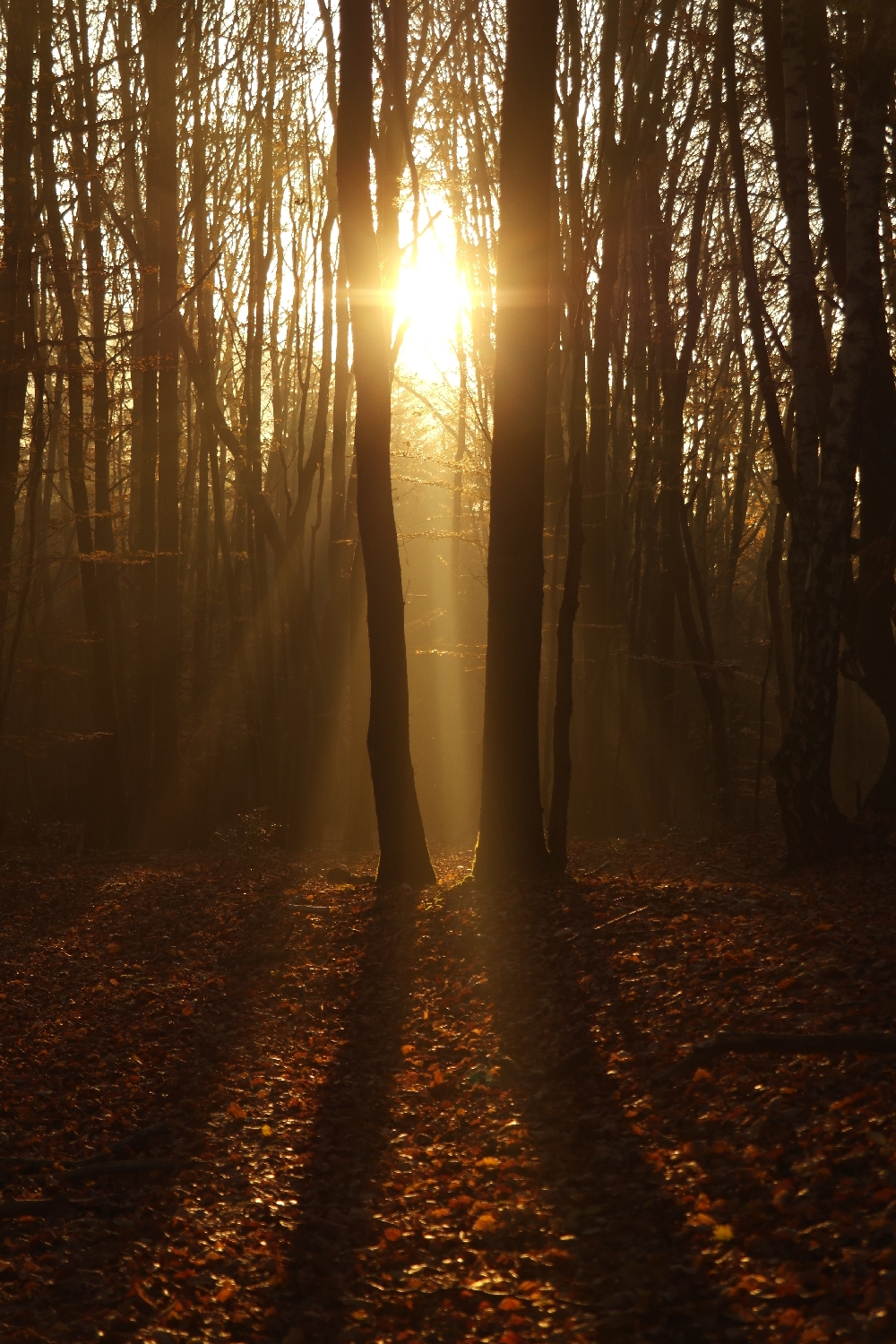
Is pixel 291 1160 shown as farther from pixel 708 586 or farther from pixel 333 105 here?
pixel 708 586

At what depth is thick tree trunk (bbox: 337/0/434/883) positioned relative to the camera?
31.3 feet

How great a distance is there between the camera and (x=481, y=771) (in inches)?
523

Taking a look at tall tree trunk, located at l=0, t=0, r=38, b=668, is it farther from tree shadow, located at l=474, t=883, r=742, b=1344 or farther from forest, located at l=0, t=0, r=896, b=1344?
tree shadow, located at l=474, t=883, r=742, b=1344

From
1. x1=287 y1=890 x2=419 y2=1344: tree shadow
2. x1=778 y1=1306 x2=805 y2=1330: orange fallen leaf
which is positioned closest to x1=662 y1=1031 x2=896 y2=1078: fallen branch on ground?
x1=287 y1=890 x2=419 y2=1344: tree shadow

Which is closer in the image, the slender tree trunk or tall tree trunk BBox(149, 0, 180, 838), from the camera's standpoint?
the slender tree trunk

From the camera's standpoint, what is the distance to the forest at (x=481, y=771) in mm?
4000

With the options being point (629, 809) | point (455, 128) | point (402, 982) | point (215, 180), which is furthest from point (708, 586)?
point (402, 982)

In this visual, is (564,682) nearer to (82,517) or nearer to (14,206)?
(82,517)

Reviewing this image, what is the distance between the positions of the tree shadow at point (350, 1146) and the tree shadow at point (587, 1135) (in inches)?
26.4

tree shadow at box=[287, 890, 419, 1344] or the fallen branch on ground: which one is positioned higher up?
the fallen branch on ground

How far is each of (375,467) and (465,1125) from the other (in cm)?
618

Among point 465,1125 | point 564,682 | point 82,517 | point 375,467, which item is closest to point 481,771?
point 564,682

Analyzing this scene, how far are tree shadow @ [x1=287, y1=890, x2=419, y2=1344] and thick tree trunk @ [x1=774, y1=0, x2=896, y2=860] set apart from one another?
3760 millimetres

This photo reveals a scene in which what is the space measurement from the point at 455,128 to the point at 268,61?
10.6 ft
